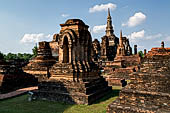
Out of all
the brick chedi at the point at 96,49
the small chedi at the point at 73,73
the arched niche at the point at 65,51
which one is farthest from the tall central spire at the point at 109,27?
the arched niche at the point at 65,51

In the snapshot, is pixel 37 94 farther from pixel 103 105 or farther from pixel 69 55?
pixel 103 105

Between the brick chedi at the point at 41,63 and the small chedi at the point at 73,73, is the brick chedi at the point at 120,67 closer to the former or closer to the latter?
the small chedi at the point at 73,73

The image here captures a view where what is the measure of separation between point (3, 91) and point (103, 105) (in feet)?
28.3

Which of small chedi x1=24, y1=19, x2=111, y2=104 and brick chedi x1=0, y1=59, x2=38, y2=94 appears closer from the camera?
Result: small chedi x1=24, y1=19, x2=111, y2=104

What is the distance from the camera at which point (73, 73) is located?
32.1 ft

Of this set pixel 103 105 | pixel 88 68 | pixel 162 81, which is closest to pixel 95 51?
pixel 88 68

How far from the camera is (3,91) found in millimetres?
12195

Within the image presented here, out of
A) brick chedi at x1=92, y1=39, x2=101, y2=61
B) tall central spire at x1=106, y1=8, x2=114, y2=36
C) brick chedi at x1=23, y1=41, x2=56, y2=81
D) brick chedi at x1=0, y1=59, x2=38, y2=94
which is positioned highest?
tall central spire at x1=106, y1=8, x2=114, y2=36

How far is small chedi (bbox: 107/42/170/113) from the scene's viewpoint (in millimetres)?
5008

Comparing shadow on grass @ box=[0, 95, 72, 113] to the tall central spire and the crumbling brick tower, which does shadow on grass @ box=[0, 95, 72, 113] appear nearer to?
the crumbling brick tower

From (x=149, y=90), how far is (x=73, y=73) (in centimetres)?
538

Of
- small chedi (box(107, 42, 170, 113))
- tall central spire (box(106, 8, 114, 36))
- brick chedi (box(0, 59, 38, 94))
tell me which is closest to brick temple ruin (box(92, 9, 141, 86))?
tall central spire (box(106, 8, 114, 36))

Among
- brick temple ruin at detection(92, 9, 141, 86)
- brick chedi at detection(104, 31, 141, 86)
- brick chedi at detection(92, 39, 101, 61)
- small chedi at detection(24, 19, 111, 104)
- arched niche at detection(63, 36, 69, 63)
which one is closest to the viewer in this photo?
small chedi at detection(24, 19, 111, 104)

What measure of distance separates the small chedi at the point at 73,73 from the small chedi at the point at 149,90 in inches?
139
